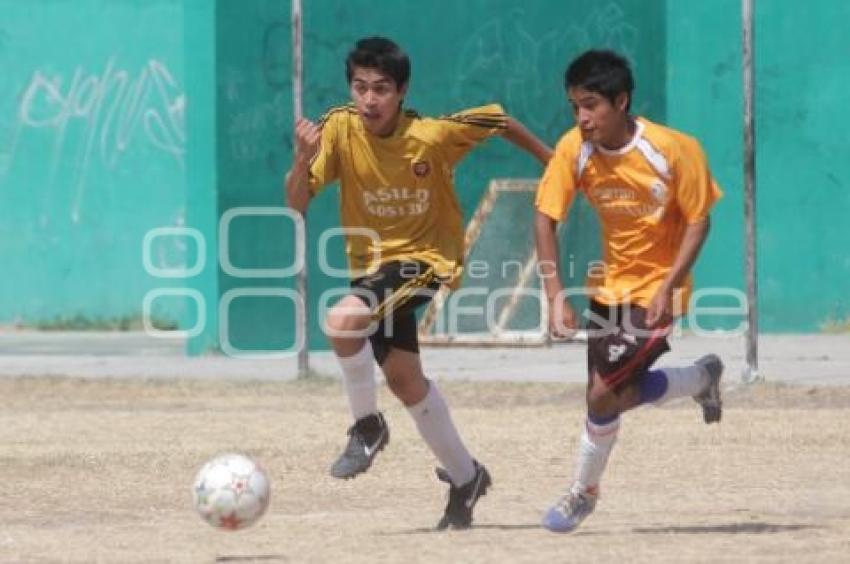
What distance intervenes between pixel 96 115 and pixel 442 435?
1396 cm

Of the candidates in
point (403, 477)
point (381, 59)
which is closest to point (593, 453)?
point (381, 59)

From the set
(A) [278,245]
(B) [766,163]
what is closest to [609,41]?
(B) [766,163]

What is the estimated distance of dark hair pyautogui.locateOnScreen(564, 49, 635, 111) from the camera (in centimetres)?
894

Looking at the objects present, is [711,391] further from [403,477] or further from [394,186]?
[403,477]

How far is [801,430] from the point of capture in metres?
13.1

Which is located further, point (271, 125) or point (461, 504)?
point (271, 125)

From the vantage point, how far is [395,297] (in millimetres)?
9211

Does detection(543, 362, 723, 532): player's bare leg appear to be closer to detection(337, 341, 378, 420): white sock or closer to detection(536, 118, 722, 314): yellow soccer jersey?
detection(536, 118, 722, 314): yellow soccer jersey

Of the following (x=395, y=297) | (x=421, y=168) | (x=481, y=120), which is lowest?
(x=395, y=297)

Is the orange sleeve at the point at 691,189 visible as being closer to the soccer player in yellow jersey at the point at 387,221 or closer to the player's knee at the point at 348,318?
the soccer player in yellow jersey at the point at 387,221


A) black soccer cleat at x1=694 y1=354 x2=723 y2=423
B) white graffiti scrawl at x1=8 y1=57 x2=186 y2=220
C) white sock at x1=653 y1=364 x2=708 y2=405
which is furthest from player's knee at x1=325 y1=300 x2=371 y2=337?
white graffiti scrawl at x1=8 y1=57 x2=186 y2=220

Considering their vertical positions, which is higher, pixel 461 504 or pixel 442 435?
pixel 442 435

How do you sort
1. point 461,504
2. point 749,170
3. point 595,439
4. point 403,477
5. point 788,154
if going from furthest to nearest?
point 788,154
point 749,170
point 403,477
point 461,504
point 595,439

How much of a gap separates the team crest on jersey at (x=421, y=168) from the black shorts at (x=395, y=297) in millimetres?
363
